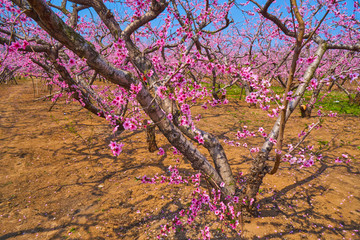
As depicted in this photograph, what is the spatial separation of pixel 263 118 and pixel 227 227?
841 centimetres

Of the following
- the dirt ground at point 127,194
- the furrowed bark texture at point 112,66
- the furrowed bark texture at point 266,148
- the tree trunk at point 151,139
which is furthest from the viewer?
the tree trunk at point 151,139

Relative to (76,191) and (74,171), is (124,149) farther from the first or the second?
(76,191)

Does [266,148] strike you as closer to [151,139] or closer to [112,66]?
[112,66]

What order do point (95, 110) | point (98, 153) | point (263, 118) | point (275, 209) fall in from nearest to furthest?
point (275, 209), point (98, 153), point (95, 110), point (263, 118)

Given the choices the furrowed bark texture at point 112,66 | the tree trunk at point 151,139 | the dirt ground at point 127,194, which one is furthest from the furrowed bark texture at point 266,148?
the tree trunk at point 151,139

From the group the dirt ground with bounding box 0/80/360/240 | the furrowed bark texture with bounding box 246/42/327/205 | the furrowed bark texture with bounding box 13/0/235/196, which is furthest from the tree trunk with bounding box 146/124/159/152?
the furrowed bark texture with bounding box 246/42/327/205

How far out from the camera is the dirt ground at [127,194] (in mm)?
3111

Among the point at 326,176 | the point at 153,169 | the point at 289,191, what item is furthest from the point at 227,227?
the point at 326,176

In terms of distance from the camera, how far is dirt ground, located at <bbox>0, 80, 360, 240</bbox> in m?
3.11

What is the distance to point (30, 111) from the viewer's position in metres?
10.7

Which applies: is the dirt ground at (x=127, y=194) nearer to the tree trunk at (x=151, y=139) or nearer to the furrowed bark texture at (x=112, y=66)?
the tree trunk at (x=151, y=139)

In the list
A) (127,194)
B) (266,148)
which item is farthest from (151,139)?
(266,148)

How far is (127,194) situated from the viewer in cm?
398

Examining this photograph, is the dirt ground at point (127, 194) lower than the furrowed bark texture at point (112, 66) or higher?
lower
